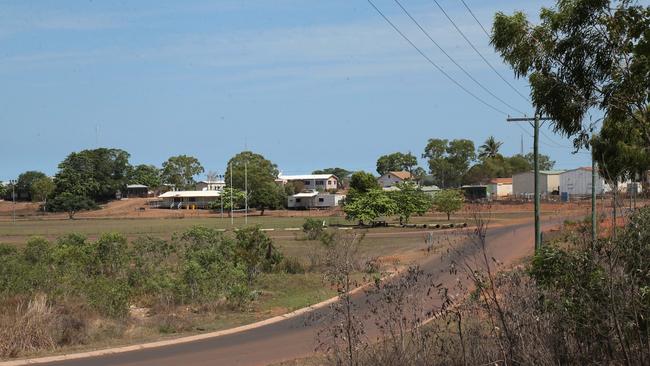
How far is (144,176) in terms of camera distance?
6850 inches

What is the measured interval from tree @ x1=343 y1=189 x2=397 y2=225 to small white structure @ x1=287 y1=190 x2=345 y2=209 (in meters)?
54.8

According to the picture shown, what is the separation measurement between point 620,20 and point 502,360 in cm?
477

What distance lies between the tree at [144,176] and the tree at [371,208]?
104807 mm

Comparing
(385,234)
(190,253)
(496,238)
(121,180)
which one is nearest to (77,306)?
(190,253)

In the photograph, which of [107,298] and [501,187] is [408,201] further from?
[107,298]

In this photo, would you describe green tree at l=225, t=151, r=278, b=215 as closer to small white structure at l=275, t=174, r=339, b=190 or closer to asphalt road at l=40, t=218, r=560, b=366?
small white structure at l=275, t=174, r=339, b=190

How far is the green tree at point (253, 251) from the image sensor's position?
95.6 feet

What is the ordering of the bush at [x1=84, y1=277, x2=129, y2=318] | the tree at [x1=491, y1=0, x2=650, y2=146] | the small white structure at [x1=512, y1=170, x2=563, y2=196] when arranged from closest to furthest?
the tree at [x1=491, y1=0, x2=650, y2=146]
the bush at [x1=84, y1=277, x2=129, y2=318]
the small white structure at [x1=512, y1=170, x2=563, y2=196]

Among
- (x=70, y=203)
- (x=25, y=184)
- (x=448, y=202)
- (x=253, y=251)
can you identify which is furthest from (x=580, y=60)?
(x=25, y=184)

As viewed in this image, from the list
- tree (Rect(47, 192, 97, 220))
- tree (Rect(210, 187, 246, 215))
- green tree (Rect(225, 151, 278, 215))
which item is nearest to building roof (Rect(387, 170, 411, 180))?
green tree (Rect(225, 151, 278, 215))

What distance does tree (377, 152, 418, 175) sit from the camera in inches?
7451

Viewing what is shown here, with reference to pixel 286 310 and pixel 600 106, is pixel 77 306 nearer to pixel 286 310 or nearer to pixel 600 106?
pixel 286 310

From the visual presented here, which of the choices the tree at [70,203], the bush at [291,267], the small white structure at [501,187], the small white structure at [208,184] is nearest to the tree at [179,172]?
the small white structure at [208,184]

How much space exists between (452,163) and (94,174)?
80.8 metres
